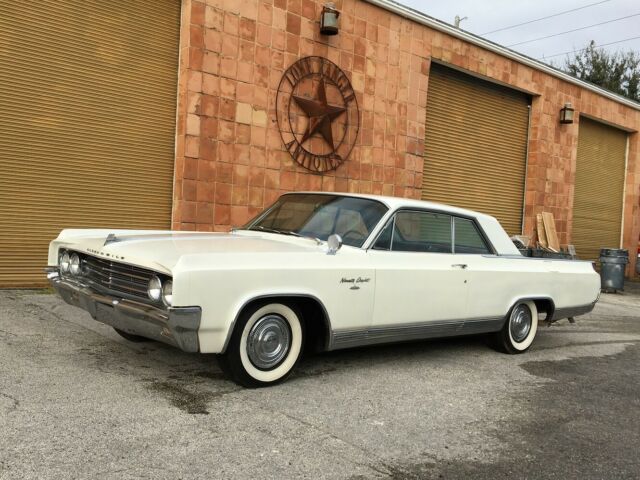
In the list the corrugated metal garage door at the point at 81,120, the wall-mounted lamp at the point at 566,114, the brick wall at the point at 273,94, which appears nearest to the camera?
the corrugated metal garage door at the point at 81,120

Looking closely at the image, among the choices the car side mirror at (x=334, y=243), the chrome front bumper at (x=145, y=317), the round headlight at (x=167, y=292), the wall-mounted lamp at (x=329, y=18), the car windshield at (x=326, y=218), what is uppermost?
the wall-mounted lamp at (x=329, y=18)

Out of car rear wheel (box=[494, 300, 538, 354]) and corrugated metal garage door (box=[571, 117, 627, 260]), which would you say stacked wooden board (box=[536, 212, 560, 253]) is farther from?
car rear wheel (box=[494, 300, 538, 354])

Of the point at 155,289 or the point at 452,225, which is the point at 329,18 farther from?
the point at 155,289

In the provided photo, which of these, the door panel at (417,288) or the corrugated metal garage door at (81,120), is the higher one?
the corrugated metal garage door at (81,120)

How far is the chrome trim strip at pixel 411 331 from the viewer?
4406mm

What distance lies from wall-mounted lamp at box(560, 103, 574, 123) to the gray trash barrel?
334cm

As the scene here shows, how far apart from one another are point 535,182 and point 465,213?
30.3ft

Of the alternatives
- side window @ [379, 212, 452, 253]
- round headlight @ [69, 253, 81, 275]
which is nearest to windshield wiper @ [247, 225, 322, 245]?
side window @ [379, 212, 452, 253]

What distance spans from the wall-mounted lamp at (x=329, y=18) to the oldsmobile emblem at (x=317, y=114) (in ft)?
1.55

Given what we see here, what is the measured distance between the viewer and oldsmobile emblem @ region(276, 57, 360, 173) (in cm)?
947

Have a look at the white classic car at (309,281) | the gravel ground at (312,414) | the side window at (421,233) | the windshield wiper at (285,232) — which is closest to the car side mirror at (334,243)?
the white classic car at (309,281)

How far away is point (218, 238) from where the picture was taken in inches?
190

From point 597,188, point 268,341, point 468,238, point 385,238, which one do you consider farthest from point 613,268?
point 268,341

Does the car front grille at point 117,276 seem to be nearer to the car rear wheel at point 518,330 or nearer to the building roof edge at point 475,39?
the car rear wheel at point 518,330
